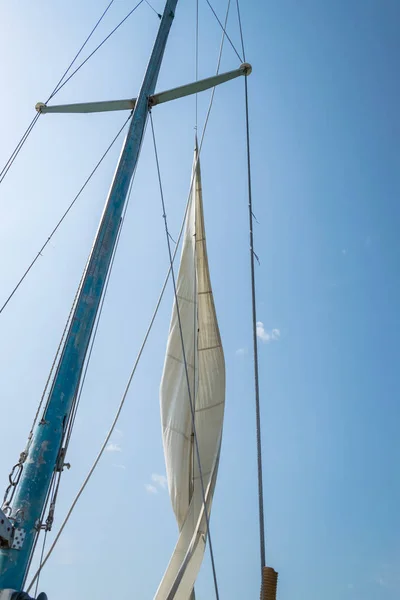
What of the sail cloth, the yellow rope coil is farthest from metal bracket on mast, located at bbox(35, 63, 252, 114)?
the yellow rope coil

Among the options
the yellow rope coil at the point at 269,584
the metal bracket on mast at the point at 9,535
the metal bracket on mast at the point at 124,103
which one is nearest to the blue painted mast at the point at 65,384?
the metal bracket on mast at the point at 9,535

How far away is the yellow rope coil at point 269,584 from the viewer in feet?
8.77

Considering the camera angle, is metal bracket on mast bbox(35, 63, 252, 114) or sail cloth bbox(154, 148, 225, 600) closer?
sail cloth bbox(154, 148, 225, 600)

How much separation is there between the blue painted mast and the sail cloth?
163 centimetres

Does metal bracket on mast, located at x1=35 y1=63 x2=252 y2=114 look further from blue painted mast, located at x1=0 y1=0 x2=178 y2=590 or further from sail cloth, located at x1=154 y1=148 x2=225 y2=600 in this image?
sail cloth, located at x1=154 y1=148 x2=225 y2=600

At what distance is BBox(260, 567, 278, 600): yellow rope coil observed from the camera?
2.67 metres

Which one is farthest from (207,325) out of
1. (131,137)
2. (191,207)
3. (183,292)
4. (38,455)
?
(38,455)

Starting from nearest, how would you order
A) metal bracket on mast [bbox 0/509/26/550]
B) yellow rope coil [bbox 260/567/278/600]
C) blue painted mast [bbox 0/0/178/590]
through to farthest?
yellow rope coil [bbox 260/567/278/600] → metal bracket on mast [bbox 0/509/26/550] → blue painted mast [bbox 0/0/178/590]

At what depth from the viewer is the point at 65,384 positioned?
378 cm

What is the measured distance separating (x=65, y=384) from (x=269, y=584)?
210cm

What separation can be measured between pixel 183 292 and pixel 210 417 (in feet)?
7.50

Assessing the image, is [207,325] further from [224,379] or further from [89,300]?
[89,300]

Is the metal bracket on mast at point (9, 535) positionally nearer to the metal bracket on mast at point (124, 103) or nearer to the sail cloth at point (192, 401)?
the sail cloth at point (192, 401)

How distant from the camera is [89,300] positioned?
420 cm
